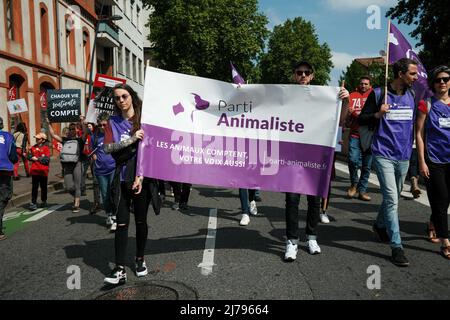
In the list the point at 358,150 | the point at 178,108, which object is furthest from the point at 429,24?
the point at 178,108

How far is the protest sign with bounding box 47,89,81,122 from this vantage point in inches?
433

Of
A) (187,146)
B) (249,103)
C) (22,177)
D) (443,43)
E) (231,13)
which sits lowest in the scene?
(22,177)

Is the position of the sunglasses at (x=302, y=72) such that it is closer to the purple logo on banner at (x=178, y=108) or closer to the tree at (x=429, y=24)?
the purple logo on banner at (x=178, y=108)

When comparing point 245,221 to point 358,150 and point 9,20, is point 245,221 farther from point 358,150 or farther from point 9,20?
point 9,20

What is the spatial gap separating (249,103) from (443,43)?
21.9 meters

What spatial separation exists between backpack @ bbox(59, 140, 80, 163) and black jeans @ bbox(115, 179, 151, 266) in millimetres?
4364

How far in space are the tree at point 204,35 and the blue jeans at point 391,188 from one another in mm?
25325

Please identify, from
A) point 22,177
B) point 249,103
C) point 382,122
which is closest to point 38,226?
point 249,103

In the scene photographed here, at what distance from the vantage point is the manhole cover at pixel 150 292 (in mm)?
3391

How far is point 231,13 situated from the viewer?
30156mm

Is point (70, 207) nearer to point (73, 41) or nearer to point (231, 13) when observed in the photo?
point (73, 41)

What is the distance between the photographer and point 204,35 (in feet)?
93.0

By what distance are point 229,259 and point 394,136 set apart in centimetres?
223

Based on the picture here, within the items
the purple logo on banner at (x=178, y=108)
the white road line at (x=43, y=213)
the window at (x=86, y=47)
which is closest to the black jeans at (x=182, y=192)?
the white road line at (x=43, y=213)
